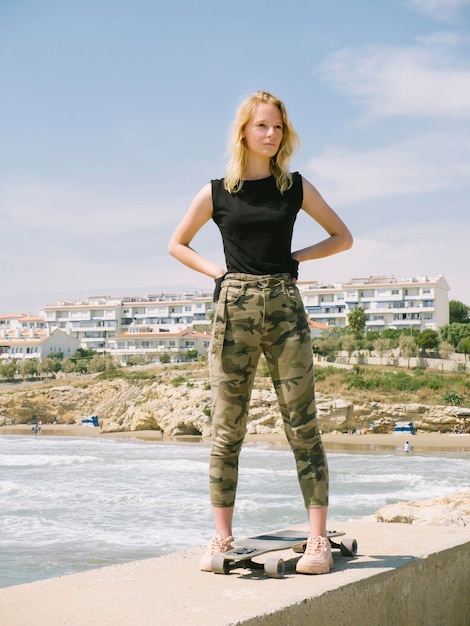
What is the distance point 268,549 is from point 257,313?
0.96 metres

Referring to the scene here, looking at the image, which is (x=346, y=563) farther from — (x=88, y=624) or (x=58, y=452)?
(x=58, y=452)

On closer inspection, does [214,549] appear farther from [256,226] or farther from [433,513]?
[433,513]

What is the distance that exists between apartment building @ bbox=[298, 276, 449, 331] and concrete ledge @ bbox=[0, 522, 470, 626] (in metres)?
91.0

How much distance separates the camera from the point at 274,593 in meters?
2.76

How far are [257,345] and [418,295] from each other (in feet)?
304

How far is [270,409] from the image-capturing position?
47562 millimetres

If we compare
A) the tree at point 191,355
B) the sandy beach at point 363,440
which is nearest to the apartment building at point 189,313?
the tree at point 191,355

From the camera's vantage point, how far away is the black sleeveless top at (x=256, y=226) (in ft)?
11.0

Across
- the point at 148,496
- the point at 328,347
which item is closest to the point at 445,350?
the point at 328,347

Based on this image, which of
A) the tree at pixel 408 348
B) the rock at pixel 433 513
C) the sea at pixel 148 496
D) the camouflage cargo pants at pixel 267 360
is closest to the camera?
the camouflage cargo pants at pixel 267 360

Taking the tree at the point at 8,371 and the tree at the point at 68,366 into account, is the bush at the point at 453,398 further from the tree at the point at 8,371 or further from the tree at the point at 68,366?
the tree at the point at 8,371

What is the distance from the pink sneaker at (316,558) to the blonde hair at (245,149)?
1447 millimetres

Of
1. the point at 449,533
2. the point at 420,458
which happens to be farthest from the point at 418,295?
the point at 449,533

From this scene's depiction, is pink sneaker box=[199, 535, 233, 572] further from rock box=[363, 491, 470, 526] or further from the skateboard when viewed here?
rock box=[363, 491, 470, 526]
